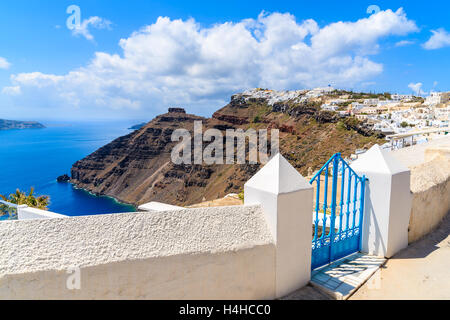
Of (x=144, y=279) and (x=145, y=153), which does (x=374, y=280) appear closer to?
(x=144, y=279)

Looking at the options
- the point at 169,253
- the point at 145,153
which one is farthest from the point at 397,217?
the point at 145,153

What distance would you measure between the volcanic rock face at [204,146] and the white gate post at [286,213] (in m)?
25.4

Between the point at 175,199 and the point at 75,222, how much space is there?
2494 inches

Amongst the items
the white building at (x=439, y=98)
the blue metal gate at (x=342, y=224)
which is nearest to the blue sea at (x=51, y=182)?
the blue metal gate at (x=342, y=224)

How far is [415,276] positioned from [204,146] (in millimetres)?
65050

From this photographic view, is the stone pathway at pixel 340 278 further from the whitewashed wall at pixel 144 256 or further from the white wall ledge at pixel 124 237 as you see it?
the white wall ledge at pixel 124 237

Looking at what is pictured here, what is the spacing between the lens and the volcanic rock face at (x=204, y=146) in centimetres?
4166

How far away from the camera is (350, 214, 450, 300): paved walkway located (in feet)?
11.6

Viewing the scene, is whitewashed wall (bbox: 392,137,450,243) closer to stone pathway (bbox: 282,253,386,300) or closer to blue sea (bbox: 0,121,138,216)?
stone pathway (bbox: 282,253,386,300)

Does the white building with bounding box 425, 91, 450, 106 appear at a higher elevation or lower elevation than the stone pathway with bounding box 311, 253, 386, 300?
higher

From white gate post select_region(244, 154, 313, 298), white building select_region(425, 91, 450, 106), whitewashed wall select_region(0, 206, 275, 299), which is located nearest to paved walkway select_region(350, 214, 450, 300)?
white gate post select_region(244, 154, 313, 298)

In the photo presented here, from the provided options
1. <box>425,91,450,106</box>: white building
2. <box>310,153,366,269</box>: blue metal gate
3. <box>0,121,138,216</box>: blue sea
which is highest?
<box>425,91,450,106</box>: white building

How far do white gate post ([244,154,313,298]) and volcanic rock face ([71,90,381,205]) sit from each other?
25.4 m

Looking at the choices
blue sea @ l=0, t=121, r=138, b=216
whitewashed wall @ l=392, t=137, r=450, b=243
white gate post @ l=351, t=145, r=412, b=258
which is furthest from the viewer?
blue sea @ l=0, t=121, r=138, b=216
